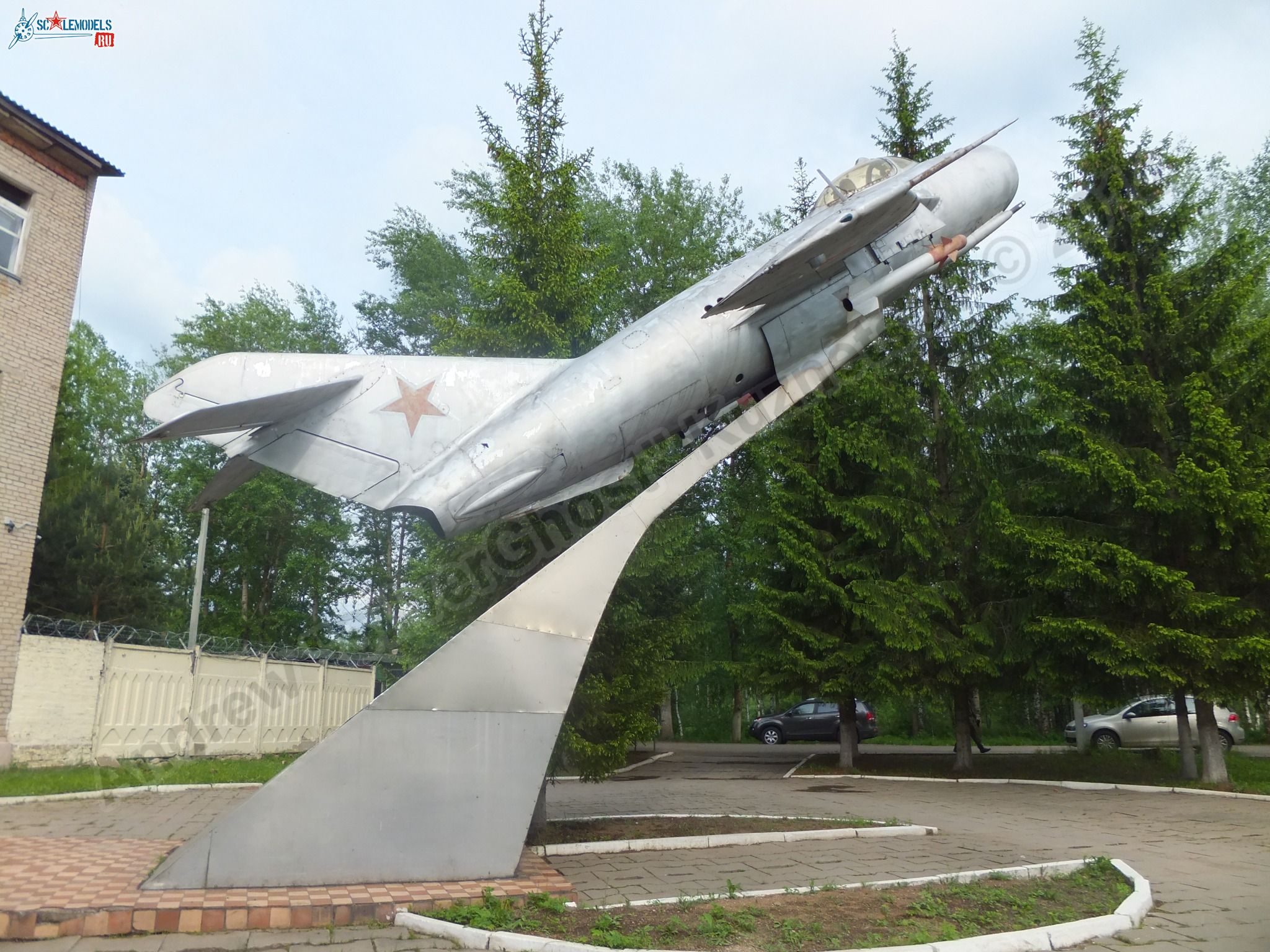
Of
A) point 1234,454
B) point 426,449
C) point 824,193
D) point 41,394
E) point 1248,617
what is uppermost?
point 824,193

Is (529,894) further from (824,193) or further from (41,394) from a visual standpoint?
(41,394)

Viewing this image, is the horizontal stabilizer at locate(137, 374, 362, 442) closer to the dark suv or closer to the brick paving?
the brick paving

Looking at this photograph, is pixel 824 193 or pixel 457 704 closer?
pixel 457 704

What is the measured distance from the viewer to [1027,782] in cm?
1315

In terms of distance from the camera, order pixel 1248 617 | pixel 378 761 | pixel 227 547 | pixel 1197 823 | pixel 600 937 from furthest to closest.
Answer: pixel 227 547, pixel 1248 617, pixel 1197 823, pixel 378 761, pixel 600 937

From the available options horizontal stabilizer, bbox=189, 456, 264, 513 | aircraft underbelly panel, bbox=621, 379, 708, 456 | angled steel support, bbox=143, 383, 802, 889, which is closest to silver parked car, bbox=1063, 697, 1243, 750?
aircraft underbelly panel, bbox=621, 379, 708, 456

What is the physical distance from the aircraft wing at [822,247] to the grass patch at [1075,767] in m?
→ 9.91

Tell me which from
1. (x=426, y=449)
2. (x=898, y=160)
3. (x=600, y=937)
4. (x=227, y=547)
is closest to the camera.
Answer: (x=600, y=937)

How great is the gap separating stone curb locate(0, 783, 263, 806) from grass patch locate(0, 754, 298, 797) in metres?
0.21

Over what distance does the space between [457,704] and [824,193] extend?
283 inches

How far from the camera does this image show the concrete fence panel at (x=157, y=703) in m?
13.0

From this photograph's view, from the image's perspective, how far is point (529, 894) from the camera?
5395 mm

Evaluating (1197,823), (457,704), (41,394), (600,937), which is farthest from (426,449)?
(41,394)

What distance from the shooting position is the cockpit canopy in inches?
376
